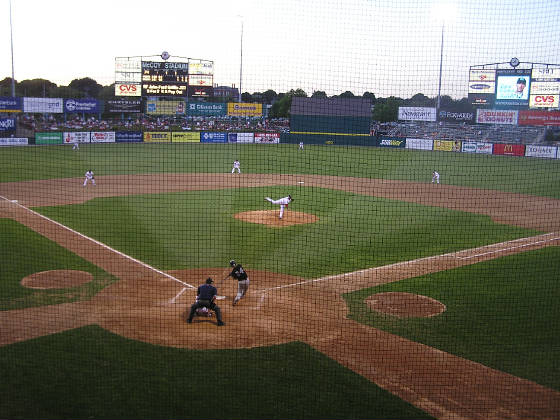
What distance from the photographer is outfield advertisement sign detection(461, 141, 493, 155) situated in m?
38.7

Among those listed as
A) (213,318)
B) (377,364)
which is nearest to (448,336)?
(377,364)

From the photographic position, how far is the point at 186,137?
41.7 meters

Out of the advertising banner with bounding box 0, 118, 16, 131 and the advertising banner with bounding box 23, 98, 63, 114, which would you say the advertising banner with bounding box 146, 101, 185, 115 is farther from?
the advertising banner with bounding box 0, 118, 16, 131

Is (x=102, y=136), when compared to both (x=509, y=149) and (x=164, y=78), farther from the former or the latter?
(x=509, y=149)

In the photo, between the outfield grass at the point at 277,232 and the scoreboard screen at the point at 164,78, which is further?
the scoreboard screen at the point at 164,78

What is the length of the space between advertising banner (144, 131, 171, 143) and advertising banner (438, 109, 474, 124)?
2272cm

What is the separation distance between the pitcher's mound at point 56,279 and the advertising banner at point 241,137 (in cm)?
3204

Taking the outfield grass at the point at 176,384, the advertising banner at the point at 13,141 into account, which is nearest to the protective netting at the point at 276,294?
the outfield grass at the point at 176,384

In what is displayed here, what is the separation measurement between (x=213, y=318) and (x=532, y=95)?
122ft

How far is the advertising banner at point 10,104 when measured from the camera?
3675 cm

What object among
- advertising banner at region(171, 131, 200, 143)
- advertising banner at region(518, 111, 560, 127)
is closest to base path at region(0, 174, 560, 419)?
advertising banner at region(171, 131, 200, 143)

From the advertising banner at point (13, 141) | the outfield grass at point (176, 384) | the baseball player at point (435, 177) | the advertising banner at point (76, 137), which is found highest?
the advertising banner at point (76, 137)

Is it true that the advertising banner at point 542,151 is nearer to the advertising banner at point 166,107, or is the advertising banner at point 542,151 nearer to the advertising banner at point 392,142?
the advertising banner at point 392,142

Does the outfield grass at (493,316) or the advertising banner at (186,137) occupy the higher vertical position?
the advertising banner at (186,137)
